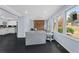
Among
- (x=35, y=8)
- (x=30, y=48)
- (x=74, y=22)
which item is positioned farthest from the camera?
(x=35, y=8)

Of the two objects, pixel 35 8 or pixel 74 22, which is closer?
pixel 74 22

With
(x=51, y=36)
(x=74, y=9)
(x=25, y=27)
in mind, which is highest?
(x=74, y=9)

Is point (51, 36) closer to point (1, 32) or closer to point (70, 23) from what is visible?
point (70, 23)

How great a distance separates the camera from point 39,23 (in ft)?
73.1

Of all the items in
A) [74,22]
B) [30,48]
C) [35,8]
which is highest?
[35,8]

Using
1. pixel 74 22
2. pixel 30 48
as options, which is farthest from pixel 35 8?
pixel 74 22

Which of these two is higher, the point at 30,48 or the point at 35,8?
the point at 35,8

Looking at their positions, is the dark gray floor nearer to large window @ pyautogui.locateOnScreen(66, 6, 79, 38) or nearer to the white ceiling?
large window @ pyautogui.locateOnScreen(66, 6, 79, 38)

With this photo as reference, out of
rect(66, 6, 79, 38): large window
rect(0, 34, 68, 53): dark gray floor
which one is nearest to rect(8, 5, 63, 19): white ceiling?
rect(66, 6, 79, 38): large window

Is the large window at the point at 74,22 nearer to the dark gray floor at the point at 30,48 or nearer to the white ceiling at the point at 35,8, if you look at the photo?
the dark gray floor at the point at 30,48

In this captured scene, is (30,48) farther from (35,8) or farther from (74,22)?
(74,22)
